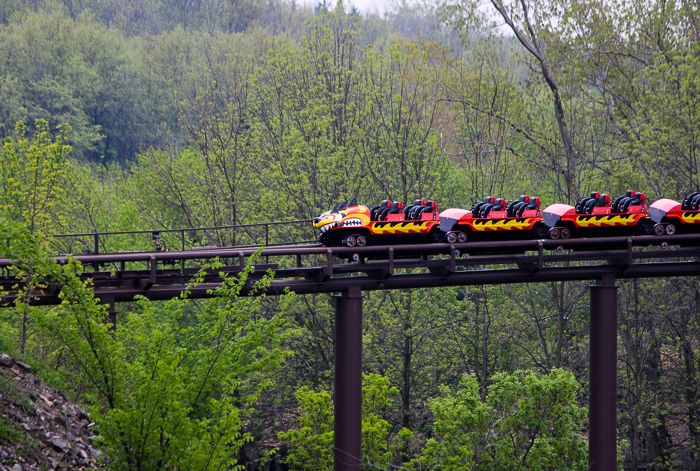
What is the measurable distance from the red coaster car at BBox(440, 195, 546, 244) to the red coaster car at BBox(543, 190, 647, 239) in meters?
0.36

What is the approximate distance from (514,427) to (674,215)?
593 cm

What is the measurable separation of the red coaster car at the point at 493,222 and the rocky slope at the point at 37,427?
778cm

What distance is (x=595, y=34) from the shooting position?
20906 millimetres

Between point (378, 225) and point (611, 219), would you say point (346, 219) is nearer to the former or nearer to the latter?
point (378, 225)

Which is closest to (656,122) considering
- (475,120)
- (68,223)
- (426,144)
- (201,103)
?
(475,120)

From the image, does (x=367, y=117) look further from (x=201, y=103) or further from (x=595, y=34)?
(x=595, y=34)

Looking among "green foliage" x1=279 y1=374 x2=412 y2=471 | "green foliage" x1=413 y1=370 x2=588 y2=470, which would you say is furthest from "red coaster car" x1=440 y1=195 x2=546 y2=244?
"green foliage" x1=279 y1=374 x2=412 y2=471

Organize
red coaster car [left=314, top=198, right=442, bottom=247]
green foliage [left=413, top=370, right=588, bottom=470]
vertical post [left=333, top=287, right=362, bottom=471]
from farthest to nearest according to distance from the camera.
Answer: green foliage [left=413, top=370, right=588, bottom=470] < red coaster car [left=314, top=198, right=442, bottom=247] < vertical post [left=333, top=287, right=362, bottom=471]

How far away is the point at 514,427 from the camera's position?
14859 mm

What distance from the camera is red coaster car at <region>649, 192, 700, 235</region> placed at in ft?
43.8

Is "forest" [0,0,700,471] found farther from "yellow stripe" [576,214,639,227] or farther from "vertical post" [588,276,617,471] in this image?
"yellow stripe" [576,214,639,227]

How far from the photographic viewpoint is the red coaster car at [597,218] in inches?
539

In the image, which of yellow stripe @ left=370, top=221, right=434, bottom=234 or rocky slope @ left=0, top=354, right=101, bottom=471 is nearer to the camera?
rocky slope @ left=0, top=354, right=101, bottom=471

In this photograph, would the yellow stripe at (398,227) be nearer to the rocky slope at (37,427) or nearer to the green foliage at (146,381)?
the green foliage at (146,381)
